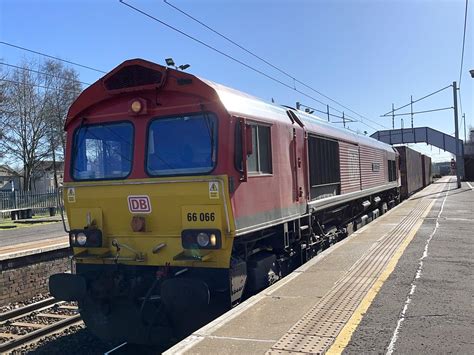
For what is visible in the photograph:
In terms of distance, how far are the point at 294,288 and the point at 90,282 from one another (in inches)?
107

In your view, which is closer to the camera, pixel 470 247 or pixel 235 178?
pixel 235 178

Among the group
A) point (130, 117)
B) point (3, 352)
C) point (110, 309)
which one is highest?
point (130, 117)

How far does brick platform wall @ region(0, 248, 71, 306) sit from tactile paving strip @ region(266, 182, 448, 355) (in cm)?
692

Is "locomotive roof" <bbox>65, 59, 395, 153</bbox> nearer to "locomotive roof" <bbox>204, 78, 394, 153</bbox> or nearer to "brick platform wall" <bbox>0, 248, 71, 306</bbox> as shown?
"locomotive roof" <bbox>204, 78, 394, 153</bbox>

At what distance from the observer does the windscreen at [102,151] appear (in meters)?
6.26

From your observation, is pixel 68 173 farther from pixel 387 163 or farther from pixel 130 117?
pixel 387 163

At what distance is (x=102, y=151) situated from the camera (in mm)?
6508

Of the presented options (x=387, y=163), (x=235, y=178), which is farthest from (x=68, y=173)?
(x=387, y=163)

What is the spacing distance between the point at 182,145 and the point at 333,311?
2649mm

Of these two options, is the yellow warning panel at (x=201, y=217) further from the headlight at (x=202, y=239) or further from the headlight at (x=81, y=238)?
the headlight at (x=81, y=238)

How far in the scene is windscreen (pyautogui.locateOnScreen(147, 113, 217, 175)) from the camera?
5.70 metres

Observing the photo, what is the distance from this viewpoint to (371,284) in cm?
662

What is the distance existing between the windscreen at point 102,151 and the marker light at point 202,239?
1347mm

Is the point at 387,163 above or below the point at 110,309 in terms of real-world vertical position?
above
